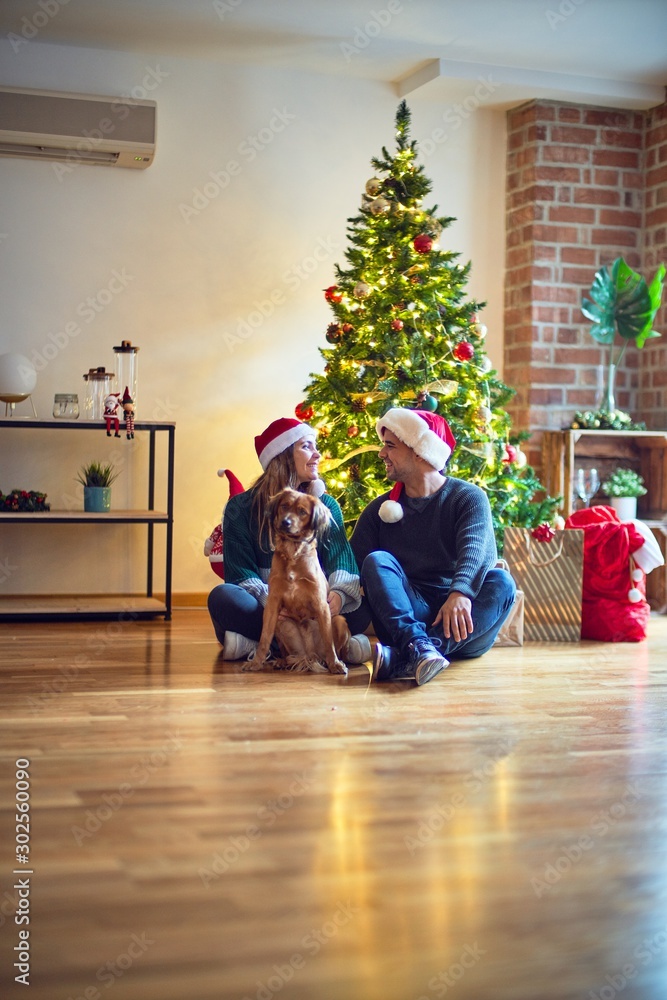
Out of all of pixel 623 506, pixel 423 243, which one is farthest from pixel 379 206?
pixel 623 506

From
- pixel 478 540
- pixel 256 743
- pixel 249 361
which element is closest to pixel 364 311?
pixel 249 361

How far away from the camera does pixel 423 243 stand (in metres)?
4.63

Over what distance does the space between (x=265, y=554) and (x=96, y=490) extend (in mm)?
1422

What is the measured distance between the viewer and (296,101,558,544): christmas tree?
4.61m

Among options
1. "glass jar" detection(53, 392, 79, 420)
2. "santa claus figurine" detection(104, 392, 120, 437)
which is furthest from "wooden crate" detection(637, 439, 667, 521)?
"glass jar" detection(53, 392, 79, 420)

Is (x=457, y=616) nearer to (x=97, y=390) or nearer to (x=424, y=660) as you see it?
(x=424, y=660)

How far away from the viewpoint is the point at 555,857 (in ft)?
6.10

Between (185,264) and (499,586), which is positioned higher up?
(185,264)

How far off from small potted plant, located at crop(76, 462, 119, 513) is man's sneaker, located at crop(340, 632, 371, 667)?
175 centimetres

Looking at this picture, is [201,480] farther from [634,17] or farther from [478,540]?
[634,17]

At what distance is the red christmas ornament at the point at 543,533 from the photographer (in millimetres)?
4480

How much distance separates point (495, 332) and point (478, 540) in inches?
103

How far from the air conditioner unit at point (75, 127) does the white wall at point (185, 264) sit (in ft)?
0.32

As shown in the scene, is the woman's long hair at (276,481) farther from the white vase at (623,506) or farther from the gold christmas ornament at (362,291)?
the white vase at (623,506)
